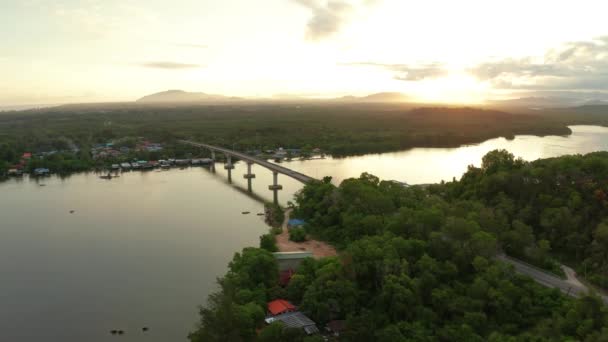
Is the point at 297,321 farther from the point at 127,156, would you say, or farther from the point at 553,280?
the point at 127,156

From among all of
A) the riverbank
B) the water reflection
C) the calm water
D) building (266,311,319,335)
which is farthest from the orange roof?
the water reflection

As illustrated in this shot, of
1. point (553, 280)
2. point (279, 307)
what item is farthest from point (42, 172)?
point (553, 280)

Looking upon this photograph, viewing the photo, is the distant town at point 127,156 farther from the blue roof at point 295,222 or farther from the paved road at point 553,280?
the paved road at point 553,280

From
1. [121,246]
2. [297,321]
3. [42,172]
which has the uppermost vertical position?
[42,172]

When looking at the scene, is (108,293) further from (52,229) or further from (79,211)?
(79,211)

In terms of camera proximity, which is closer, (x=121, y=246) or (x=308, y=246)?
(x=308, y=246)

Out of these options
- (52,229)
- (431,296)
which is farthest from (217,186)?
(431,296)
